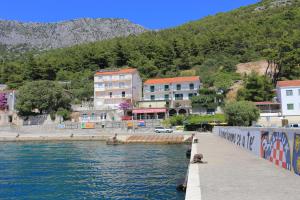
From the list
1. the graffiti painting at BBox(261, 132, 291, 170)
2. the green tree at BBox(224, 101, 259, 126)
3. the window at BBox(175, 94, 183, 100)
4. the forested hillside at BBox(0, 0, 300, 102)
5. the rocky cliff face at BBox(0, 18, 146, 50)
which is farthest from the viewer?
the rocky cliff face at BBox(0, 18, 146, 50)

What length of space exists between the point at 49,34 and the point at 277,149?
7582 inches

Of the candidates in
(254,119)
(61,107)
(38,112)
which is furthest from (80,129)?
(254,119)

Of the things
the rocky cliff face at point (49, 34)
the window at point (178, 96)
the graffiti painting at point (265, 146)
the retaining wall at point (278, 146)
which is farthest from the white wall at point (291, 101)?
the rocky cliff face at point (49, 34)

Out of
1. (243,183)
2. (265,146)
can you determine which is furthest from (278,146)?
(243,183)

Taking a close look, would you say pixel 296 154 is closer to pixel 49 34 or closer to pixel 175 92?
pixel 175 92

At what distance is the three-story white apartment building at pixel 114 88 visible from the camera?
2970 inches

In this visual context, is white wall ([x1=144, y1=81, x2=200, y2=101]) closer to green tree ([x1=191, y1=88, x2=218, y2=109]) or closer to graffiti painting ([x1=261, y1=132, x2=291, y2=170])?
→ green tree ([x1=191, y1=88, x2=218, y2=109])

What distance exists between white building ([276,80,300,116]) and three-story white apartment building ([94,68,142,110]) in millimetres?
32460

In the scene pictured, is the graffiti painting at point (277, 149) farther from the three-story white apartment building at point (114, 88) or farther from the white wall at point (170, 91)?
the three-story white apartment building at point (114, 88)

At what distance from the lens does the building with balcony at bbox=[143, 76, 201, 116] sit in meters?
69.5

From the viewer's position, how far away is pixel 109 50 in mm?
100875

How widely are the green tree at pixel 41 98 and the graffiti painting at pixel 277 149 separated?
60.7 metres

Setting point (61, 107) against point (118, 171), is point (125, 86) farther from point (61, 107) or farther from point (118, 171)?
point (118, 171)

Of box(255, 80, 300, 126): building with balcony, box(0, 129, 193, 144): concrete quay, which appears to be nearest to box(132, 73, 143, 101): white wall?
box(0, 129, 193, 144): concrete quay
